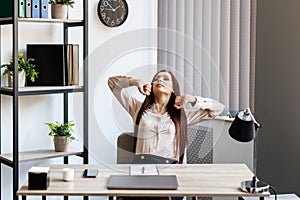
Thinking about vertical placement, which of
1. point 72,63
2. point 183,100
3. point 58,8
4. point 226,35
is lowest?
point 183,100

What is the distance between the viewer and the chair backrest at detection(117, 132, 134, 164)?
2.79 m

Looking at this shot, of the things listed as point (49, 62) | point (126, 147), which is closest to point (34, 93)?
point (49, 62)

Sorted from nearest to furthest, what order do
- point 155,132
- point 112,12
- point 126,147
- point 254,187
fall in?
point 254,187
point 155,132
point 126,147
point 112,12

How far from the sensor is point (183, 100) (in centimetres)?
275

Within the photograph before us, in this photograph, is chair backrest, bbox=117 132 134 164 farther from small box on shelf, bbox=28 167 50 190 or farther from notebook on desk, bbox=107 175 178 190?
small box on shelf, bbox=28 167 50 190

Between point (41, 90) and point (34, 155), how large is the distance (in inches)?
18.0

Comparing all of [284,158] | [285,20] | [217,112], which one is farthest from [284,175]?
[217,112]

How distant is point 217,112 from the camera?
2.93 m

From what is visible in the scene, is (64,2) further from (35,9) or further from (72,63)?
(72,63)

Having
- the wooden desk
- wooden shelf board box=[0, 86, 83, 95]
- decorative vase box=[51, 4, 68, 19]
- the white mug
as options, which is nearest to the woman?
the wooden desk

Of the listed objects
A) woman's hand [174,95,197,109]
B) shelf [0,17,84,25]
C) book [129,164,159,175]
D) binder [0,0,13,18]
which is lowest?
book [129,164,159,175]

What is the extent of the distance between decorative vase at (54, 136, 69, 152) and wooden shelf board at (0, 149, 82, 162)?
4 cm

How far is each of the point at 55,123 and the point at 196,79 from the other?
1.40 m

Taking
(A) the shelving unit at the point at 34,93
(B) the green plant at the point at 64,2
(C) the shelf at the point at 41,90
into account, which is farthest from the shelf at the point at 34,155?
(B) the green plant at the point at 64,2
